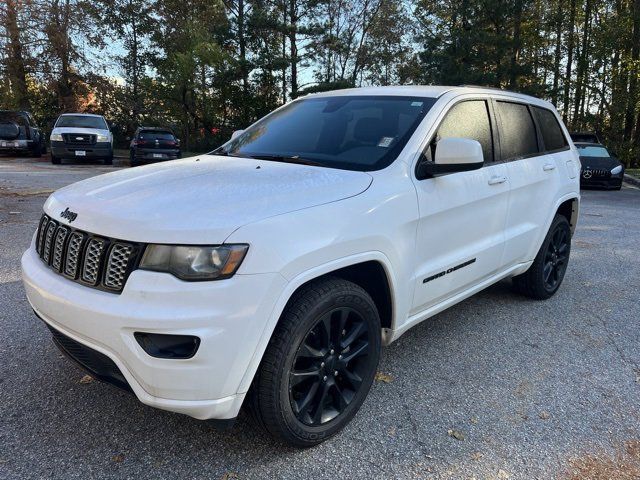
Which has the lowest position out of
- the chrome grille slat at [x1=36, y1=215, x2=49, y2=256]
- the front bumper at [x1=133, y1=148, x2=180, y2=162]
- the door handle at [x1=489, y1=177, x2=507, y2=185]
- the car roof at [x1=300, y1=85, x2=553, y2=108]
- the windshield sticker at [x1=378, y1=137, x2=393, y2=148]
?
the front bumper at [x1=133, y1=148, x2=180, y2=162]

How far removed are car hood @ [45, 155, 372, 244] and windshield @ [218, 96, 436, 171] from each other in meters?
0.25

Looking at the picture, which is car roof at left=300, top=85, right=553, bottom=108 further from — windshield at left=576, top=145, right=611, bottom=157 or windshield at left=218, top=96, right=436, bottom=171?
windshield at left=576, top=145, right=611, bottom=157

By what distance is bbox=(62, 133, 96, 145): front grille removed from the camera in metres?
17.0

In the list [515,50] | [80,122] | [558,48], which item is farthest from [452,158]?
[558,48]

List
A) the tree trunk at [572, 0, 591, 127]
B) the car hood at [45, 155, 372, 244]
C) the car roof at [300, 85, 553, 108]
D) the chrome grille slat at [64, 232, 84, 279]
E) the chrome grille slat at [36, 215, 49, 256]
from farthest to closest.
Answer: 1. the tree trunk at [572, 0, 591, 127]
2. the car roof at [300, 85, 553, 108]
3. the chrome grille slat at [36, 215, 49, 256]
4. the chrome grille slat at [64, 232, 84, 279]
5. the car hood at [45, 155, 372, 244]

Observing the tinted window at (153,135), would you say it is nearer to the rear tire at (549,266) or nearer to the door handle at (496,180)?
the rear tire at (549,266)

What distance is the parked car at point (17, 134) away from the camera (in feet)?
61.6

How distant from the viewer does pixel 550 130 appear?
4.66 meters

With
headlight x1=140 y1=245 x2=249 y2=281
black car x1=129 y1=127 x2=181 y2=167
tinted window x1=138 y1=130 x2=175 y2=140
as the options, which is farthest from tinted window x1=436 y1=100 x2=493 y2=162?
tinted window x1=138 y1=130 x2=175 y2=140

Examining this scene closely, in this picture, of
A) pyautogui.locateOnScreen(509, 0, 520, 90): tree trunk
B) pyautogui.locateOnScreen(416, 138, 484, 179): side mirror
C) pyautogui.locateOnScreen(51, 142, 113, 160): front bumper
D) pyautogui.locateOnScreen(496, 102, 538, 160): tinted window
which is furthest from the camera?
pyautogui.locateOnScreen(509, 0, 520, 90): tree trunk

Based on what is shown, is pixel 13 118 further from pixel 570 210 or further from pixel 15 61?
pixel 570 210

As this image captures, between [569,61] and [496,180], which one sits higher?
[569,61]

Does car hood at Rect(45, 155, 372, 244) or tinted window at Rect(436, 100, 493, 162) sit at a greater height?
tinted window at Rect(436, 100, 493, 162)

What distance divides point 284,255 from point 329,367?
71 cm
